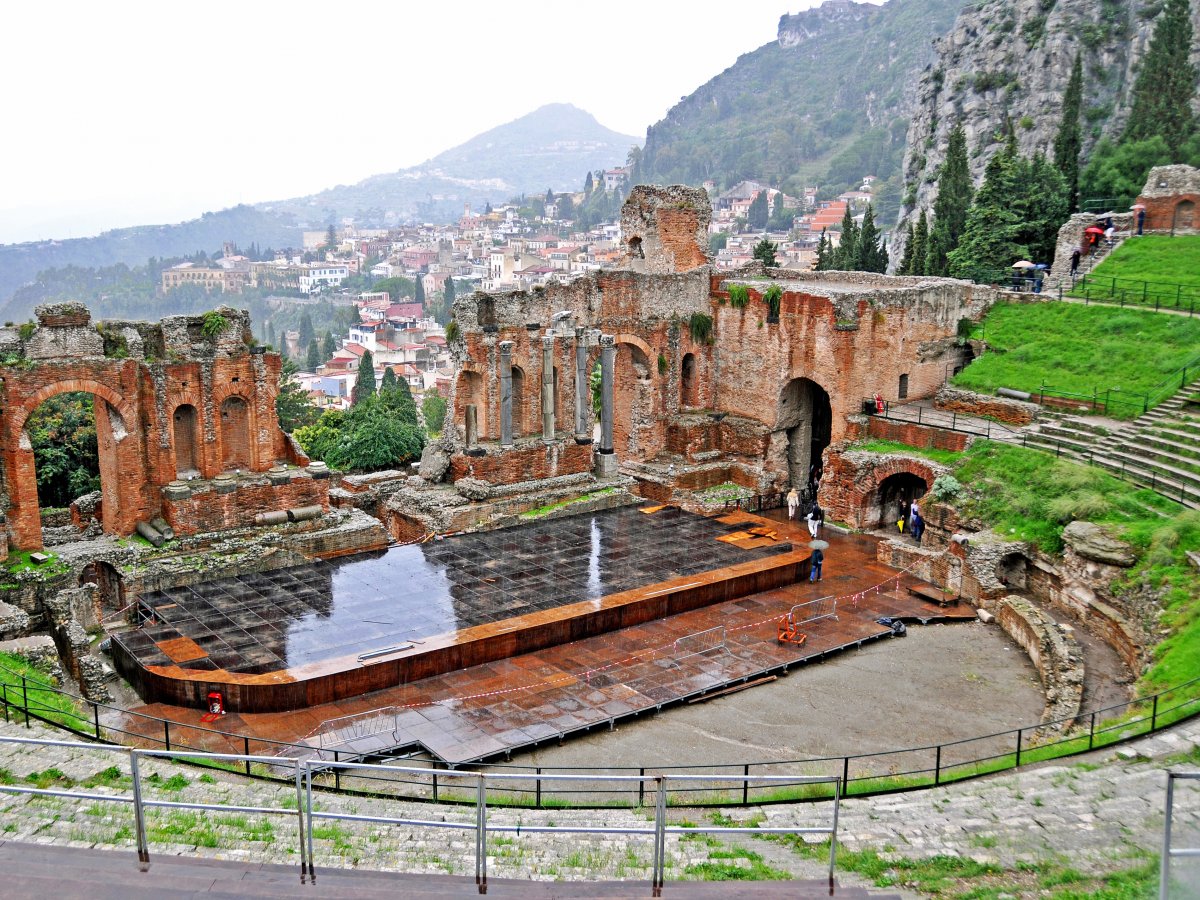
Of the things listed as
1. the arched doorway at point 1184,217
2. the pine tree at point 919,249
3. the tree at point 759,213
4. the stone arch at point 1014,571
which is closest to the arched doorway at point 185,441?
the stone arch at point 1014,571

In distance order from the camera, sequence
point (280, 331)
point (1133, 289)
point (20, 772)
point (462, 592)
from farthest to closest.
A: point (280, 331), point (1133, 289), point (462, 592), point (20, 772)

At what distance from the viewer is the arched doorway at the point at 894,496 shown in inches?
1130

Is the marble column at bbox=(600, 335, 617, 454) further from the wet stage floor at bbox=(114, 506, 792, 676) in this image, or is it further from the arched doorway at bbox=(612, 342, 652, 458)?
the wet stage floor at bbox=(114, 506, 792, 676)

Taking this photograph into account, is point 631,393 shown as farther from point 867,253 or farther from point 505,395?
point 867,253

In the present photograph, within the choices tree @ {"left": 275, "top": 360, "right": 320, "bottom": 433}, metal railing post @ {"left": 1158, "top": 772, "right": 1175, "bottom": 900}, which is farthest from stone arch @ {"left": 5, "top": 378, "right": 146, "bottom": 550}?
tree @ {"left": 275, "top": 360, "right": 320, "bottom": 433}

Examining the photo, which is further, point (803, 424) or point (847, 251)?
point (847, 251)

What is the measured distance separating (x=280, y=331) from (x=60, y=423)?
5876 inches

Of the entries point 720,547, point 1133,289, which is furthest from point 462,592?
point 1133,289

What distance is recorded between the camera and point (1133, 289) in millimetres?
34125

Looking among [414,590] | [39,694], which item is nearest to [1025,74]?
[414,590]

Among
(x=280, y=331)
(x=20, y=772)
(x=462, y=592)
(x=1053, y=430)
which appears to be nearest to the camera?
(x=20, y=772)

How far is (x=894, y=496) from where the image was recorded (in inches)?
1145

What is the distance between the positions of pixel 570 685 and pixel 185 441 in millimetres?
11280

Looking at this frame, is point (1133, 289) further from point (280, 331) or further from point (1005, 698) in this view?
point (280, 331)
